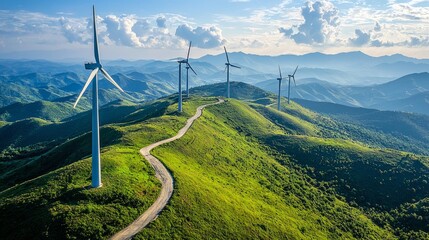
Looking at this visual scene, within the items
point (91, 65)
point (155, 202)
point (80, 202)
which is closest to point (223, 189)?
point (155, 202)

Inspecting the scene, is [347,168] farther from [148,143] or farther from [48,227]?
[48,227]

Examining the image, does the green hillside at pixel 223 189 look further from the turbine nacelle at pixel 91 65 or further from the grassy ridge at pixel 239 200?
the turbine nacelle at pixel 91 65

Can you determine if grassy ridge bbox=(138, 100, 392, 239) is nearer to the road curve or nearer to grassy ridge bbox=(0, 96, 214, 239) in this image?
the road curve

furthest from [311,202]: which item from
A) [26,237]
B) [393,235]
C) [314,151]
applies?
[26,237]

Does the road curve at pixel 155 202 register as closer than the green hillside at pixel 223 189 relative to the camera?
Yes

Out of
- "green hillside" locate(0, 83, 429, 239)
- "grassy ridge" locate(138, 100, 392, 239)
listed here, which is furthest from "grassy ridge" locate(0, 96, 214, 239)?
"grassy ridge" locate(138, 100, 392, 239)

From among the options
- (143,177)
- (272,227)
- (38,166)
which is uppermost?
(143,177)

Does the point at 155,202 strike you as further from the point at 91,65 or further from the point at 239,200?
the point at 91,65

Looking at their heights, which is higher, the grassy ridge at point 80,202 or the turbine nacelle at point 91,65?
the turbine nacelle at point 91,65

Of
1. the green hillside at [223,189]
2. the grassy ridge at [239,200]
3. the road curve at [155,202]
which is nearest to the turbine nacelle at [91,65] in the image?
the green hillside at [223,189]
